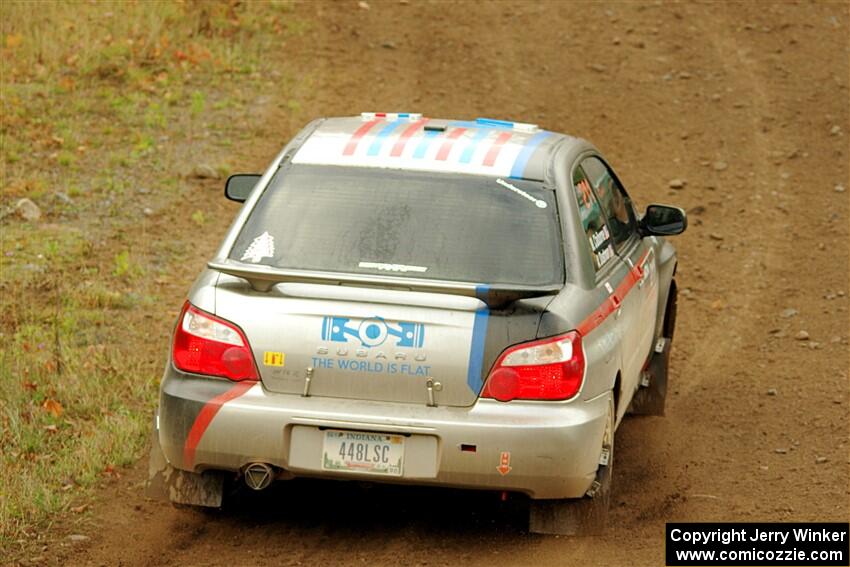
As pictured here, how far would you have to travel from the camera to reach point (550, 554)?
18.2ft

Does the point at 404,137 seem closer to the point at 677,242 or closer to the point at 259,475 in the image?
the point at 259,475

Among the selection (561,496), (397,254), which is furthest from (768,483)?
(397,254)

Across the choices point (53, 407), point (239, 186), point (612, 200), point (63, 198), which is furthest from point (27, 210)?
point (612, 200)

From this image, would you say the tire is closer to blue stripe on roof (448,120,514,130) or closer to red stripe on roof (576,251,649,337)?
red stripe on roof (576,251,649,337)

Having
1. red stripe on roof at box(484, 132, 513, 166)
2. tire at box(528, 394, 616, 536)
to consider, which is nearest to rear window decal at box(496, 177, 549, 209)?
red stripe on roof at box(484, 132, 513, 166)

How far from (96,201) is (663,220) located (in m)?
5.67

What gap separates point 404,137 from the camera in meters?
6.13

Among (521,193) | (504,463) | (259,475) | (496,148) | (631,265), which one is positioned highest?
(496,148)

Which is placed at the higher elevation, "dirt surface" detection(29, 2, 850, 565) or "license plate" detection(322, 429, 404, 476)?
"license plate" detection(322, 429, 404, 476)

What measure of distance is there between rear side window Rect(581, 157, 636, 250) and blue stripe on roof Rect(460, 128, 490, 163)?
49 cm

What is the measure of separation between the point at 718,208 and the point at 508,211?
22.9 feet

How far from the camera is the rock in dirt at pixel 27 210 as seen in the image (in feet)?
34.6

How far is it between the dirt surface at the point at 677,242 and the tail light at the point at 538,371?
0.75m

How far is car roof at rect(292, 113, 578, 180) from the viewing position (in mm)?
5887
